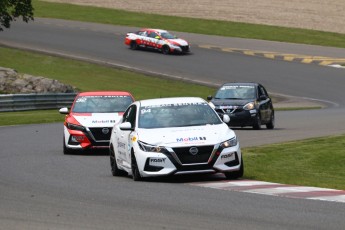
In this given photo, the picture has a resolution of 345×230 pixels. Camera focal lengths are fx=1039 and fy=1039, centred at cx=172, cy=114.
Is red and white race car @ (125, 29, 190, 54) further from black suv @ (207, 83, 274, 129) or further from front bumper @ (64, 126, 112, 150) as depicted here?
front bumper @ (64, 126, 112, 150)

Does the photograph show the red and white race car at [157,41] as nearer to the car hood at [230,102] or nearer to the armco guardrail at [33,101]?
the armco guardrail at [33,101]

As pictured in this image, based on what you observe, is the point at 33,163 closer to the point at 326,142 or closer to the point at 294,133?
the point at 326,142

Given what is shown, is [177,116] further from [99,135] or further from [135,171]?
[99,135]

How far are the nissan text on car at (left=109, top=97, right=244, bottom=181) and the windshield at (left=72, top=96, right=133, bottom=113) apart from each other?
21.5ft

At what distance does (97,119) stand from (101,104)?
1.18 m

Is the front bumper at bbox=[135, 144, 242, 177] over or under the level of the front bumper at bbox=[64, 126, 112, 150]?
over

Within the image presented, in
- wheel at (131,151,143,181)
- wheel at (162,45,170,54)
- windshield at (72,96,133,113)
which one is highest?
wheel at (131,151,143,181)

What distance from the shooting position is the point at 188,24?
6825 cm

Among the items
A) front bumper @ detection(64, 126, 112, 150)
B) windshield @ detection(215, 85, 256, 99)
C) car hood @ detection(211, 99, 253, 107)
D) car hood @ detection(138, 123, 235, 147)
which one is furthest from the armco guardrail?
car hood @ detection(138, 123, 235, 147)

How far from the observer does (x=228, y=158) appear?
15.7 meters

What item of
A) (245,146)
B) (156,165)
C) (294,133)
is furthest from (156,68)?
(156,165)

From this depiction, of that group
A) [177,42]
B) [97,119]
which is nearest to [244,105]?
[97,119]

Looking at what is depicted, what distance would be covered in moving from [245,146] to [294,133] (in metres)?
4.28

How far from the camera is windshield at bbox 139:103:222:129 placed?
654 inches
